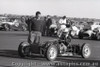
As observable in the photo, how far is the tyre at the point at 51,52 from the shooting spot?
11.5 meters

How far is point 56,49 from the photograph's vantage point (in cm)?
1186

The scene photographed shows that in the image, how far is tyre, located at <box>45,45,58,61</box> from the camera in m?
11.5

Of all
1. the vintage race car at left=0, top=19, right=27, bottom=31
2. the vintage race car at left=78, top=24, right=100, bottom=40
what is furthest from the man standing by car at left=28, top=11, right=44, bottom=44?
the vintage race car at left=0, top=19, right=27, bottom=31

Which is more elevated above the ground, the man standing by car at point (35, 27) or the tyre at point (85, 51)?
the man standing by car at point (35, 27)

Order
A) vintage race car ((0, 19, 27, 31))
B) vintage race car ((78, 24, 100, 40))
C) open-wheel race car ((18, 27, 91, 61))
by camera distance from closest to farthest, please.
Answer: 1. open-wheel race car ((18, 27, 91, 61))
2. vintage race car ((78, 24, 100, 40))
3. vintage race car ((0, 19, 27, 31))

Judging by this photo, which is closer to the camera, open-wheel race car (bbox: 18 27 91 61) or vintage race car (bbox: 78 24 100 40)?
open-wheel race car (bbox: 18 27 91 61)

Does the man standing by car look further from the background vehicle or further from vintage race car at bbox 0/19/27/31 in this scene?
vintage race car at bbox 0/19/27/31

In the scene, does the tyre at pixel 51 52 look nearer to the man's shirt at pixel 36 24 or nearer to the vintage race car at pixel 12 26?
the man's shirt at pixel 36 24

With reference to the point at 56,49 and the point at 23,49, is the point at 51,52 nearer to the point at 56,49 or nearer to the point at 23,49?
the point at 56,49

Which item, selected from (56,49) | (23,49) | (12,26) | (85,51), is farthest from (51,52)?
(12,26)

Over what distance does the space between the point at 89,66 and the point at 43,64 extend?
162 centimetres

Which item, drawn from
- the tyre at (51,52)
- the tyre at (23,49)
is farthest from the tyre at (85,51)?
the tyre at (23,49)

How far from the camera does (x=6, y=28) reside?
Result: 39.6 meters

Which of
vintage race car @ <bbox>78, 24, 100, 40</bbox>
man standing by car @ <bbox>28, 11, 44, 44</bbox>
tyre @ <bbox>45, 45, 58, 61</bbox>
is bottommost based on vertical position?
vintage race car @ <bbox>78, 24, 100, 40</bbox>
